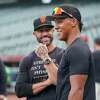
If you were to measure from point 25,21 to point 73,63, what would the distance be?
23.3 meters

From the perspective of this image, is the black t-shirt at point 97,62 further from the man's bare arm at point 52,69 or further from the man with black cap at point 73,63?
the man with black cap at point 73,63

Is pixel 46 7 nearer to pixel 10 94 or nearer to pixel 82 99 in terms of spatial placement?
pixel 10 94

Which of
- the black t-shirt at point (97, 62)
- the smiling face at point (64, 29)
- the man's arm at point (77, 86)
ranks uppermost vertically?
the smiling face at point (64, 29)

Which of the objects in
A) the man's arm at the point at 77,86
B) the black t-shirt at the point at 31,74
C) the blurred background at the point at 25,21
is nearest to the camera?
the man's arm at the point at 77,86

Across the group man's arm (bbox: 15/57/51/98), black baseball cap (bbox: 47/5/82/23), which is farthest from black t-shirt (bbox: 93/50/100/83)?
black baseball cap (bbox: 47/5/82/23)

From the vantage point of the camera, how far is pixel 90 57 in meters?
5.10

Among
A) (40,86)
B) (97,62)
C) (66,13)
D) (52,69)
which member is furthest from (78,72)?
(97,62)

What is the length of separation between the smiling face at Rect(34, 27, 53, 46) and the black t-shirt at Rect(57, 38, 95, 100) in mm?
1178

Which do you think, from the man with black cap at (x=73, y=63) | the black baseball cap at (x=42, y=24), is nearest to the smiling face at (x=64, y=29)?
the man with black cap at (x=73, y=63)

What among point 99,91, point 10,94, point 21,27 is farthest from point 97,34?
point 99,91

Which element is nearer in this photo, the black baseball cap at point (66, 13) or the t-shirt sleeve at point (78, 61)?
the t-shirt sleeve at point (78, 61)

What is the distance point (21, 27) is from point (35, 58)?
21448 mm

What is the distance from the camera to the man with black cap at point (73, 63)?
4.98m

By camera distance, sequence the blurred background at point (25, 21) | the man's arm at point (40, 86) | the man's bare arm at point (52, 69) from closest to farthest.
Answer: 1. the man's bare arm at point (52, 69)
2. the man's arm at point (40, 86)
3. the blurred background at point (25, 21)
